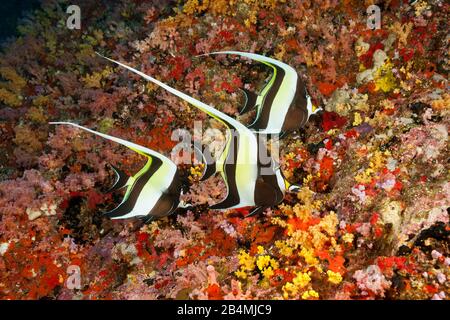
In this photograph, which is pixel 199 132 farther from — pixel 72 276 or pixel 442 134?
pixel 442 134

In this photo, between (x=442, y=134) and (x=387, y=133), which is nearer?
(x=442, y=134)

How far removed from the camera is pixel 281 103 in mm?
3387

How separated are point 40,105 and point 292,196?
19.2 ft

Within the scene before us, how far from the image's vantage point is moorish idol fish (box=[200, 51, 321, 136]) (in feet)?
11.0

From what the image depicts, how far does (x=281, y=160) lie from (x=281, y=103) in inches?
57.3

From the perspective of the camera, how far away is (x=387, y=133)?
4160 mm

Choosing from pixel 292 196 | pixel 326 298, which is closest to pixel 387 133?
pixel 292 196

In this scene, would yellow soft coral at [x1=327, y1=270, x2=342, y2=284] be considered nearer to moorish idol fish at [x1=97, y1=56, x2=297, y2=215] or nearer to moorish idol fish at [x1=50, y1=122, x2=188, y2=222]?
moorish idol fish at [x1=97, y1=56, x2=297, y2=215]

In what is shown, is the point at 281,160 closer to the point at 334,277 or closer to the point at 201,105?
the point at 334,277

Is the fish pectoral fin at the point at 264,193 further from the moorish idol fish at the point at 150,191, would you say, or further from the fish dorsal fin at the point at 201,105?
the moorish idol fish at the point at 150,191

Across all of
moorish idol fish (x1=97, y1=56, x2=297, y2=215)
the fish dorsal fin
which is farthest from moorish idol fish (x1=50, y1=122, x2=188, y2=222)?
the fish dorsal fin

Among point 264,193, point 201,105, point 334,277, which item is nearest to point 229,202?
point 264,193

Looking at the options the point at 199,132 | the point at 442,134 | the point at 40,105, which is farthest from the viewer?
the point at 40,105

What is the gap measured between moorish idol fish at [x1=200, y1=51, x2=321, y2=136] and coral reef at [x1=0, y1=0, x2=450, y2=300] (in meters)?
0.87
